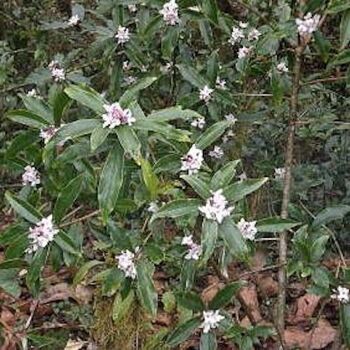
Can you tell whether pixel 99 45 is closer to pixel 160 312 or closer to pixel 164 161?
pixel 164 161

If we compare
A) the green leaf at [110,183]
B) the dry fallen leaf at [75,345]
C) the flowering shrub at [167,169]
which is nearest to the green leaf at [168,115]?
the flowering shrub at [167,169]

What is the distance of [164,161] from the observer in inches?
60.7

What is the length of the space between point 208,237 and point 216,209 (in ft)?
0.18

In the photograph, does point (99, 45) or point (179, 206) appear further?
point (99, 45)

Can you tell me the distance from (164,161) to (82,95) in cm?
22

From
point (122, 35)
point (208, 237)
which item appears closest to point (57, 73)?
point (122, 35)

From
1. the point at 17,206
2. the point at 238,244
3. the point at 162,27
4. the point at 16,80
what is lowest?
the point at 238,244

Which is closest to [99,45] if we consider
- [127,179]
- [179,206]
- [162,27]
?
[162,27]

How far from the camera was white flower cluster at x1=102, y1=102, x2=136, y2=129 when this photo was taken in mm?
1394

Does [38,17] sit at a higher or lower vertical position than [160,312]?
higher

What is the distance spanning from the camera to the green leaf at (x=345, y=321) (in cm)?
175

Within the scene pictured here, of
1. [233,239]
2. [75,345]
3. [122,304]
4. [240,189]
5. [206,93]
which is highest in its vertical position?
[206,93]

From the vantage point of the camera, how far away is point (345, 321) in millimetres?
1760

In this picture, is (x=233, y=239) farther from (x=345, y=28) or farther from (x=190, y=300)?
A: (x=345, y=28)
